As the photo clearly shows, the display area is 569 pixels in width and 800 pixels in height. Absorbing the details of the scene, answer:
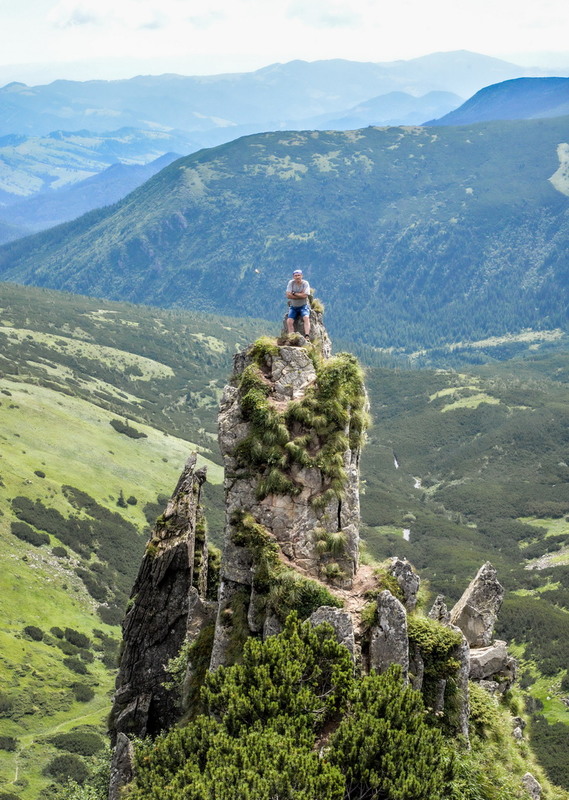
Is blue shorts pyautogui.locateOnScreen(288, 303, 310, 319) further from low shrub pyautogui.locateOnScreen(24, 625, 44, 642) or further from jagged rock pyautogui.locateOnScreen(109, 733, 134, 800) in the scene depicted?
low shrub pyautogui.locateOnScreen(24, 625, 44, 642)

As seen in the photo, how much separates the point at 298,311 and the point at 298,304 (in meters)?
0.35

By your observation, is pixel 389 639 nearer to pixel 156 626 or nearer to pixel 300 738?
pixel 300 738

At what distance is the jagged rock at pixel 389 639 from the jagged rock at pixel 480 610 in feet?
57.1

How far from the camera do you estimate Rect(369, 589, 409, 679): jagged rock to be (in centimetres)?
2862

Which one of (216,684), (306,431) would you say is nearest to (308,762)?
(216,684)

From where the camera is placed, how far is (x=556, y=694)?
135125 mm

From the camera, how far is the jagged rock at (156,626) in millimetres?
42500

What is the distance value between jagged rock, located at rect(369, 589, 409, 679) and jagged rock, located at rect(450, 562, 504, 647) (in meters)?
17.4

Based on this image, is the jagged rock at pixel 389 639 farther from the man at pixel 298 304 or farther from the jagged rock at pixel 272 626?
the man at pixel 298 304

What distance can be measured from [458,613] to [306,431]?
1780cm

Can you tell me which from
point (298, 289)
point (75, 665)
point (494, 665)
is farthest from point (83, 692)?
point (298, 289)

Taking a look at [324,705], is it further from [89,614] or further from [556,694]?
[89,614]

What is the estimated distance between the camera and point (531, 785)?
103 feet

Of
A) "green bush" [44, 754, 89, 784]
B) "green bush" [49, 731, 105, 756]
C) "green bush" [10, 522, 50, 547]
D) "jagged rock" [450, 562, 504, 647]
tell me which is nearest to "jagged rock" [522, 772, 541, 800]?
"jagged rock" [450, 562, 504, 647]
